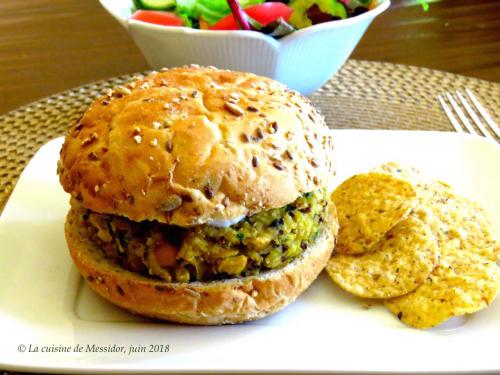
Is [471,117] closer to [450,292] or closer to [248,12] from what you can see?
[248,12]

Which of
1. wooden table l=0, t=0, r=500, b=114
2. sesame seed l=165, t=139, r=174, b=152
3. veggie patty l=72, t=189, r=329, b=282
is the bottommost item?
wooden table l=0, t=0, r=500, b=114

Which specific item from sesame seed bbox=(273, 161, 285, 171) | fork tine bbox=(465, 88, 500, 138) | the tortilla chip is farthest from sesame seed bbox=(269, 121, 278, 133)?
fork tine bbox=(465, 88, 500, 138)

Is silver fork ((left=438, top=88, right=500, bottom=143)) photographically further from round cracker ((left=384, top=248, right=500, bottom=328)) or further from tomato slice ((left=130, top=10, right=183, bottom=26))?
tomato slice ((left=130, top=10, right=183, bottom=26))

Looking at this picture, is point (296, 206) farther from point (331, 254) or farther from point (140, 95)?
point (140, 95)

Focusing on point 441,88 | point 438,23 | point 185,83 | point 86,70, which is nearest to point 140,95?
Answer: point 185,83

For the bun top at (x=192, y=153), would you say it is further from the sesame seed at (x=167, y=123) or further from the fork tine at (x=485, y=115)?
the fork tine at (x=485, y=115)

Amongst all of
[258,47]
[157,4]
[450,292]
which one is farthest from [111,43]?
[450,292]
